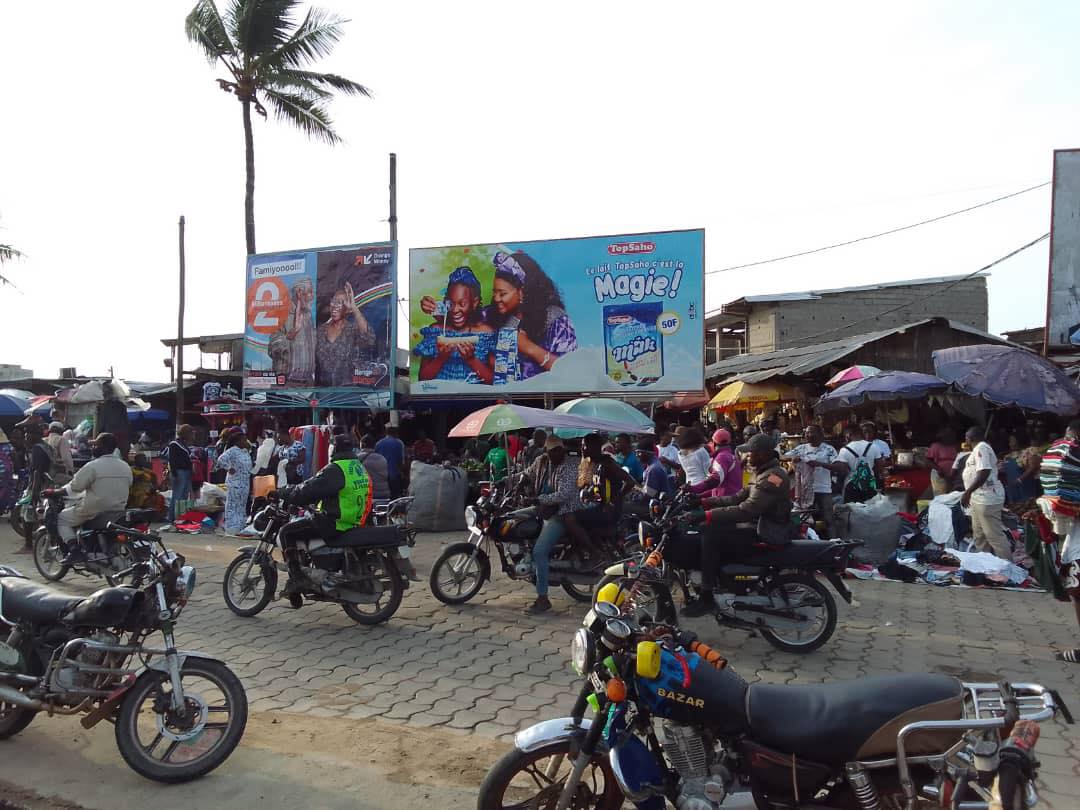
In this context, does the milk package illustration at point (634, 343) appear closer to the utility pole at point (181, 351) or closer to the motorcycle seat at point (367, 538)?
the motorcycle seat at point (367, 538)

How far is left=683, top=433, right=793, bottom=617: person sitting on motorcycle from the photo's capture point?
6172 millimetres

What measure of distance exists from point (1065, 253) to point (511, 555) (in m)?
10.3

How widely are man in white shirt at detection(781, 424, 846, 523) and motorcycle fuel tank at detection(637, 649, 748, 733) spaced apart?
311 inches

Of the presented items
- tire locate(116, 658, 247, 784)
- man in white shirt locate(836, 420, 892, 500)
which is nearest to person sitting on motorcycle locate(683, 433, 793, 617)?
tire locate(116, 658, 247, 784)

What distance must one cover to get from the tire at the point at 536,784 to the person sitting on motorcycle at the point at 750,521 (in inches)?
127

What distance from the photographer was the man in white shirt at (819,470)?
10406 millimetres

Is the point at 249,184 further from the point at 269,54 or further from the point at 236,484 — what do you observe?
the point at 236,484

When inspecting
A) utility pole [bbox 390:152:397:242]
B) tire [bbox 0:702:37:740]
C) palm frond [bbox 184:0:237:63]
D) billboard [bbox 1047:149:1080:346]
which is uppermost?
palm frond [bbox 184:0:237:63]

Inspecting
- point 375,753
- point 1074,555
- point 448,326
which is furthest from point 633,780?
point 448,326

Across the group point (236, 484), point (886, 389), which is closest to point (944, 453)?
point (886, 389)

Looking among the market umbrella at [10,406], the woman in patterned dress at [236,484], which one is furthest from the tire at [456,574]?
the market umbrella at [10,406]

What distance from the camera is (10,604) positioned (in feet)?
13.9

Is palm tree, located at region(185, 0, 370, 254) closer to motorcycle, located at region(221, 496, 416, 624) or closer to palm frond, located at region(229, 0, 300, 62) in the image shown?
palm frond, located at region(229, 0, 300, 62)

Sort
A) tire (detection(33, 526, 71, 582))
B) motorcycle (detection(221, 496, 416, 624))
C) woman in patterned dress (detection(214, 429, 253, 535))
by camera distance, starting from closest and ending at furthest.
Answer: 1. motorcycle (detection(221, 496, 416, 624))
2. tire (detection(33, 526, 71, 582))
3. woman in patterned dress (detection(214, 429, 253, 535))
